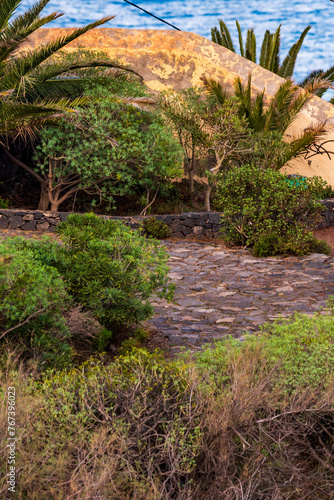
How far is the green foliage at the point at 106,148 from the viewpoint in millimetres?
12523

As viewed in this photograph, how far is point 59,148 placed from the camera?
41.4 ft

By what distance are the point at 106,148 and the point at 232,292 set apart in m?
6.65

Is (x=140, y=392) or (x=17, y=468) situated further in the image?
(x=140, y=392)

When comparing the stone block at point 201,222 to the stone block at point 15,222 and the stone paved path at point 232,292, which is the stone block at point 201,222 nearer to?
the stone paved path at point 232,292

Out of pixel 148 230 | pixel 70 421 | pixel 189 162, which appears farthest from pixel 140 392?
pixel 189 162

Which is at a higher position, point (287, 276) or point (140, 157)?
point (140, 157)

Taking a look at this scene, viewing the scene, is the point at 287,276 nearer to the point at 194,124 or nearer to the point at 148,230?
the point at 148,230

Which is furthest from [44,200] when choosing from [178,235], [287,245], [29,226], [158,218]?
[287,245]

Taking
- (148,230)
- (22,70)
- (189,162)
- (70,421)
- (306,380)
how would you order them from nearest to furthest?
(70,421), (306,380), (22,70), (148,230), (189,162)

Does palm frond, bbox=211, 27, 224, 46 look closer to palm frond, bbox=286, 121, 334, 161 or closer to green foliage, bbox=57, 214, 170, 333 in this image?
palm frond, bbox=286, 121, 334, 161

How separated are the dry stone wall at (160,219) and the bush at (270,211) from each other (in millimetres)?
1313

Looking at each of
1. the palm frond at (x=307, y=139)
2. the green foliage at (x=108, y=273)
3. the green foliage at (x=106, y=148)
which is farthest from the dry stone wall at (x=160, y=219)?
the green foliage at (x=108, y=273)

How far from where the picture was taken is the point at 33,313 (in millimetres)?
3736

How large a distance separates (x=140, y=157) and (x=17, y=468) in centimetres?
1101
